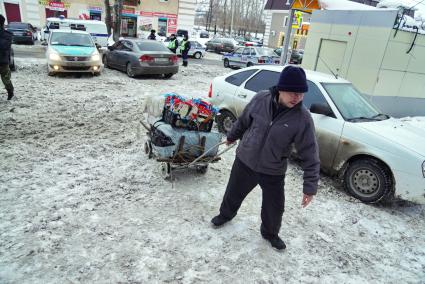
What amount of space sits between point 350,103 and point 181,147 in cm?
283

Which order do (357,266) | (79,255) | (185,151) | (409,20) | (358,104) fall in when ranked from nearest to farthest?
(79,255)
(357,266)
(185,151)
(358,104)
(409,20)

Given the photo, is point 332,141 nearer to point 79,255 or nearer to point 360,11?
point 79,255

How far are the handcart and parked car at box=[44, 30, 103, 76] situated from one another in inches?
298

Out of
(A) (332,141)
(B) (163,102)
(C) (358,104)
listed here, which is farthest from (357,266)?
(B) (163,102)

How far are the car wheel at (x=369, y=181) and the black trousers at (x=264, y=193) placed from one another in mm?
1904

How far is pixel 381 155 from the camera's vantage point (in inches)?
171

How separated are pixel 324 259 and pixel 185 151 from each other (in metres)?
2.19

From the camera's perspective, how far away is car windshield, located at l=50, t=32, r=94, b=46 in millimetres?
11555

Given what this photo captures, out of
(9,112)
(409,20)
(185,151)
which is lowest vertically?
(9,112)

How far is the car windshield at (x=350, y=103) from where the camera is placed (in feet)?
16.3

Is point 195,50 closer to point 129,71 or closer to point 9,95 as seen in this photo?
point 129,71

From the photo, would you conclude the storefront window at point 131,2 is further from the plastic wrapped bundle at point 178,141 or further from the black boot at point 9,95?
the plastic wrapped bundle at point 178,141

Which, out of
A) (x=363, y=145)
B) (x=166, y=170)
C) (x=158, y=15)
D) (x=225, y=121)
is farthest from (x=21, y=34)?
(x=363, y=145)

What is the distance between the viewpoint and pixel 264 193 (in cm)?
327
